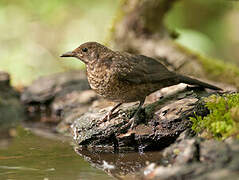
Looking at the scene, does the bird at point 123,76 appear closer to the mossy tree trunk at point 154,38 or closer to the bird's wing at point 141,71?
the bird's wing at point 141,71

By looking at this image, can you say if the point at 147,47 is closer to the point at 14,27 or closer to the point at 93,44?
the point at 93,44

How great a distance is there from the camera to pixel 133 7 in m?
8.04

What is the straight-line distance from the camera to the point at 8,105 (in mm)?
7590

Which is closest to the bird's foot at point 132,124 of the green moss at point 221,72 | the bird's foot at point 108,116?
the bird's foot at point 108,116

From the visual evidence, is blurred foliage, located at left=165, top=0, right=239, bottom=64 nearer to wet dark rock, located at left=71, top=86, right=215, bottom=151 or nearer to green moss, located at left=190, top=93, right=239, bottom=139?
wet dark rock, located at left=71, top=86, right=215, bottom=151

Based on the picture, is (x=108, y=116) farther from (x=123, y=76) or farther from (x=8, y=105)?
(x=8, y=105)

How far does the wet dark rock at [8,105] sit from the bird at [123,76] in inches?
96.9

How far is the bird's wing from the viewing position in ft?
16.3

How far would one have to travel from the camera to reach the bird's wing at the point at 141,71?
4953mm

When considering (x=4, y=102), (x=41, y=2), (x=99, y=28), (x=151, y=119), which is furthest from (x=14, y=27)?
(x=151, y=119)

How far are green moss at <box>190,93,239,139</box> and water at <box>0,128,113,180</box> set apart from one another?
1059 millimetres

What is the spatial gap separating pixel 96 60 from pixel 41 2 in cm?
774

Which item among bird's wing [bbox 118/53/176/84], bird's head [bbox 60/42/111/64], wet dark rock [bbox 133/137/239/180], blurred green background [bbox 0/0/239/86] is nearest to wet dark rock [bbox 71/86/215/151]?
bird's wing [bbox 118/53/176/84]

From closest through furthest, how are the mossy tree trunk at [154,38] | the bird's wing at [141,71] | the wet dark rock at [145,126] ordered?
the wet dark rock at [145,126], the bird's wing at [141,71], the mossy tree trunk at [154,38]
